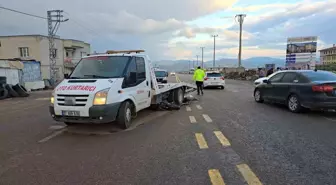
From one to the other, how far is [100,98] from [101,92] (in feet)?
0.48

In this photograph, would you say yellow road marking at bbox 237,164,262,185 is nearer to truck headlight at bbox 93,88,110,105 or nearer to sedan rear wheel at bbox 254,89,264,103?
truck headlight at bbox 93,88,110,105

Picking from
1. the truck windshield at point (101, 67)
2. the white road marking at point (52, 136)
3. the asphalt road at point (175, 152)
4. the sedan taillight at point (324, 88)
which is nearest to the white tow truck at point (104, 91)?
the truck windshield at point (101, 67)

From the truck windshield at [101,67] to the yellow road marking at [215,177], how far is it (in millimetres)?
3885

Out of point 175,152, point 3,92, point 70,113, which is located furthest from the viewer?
point 3,92

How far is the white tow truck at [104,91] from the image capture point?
643 centimetres

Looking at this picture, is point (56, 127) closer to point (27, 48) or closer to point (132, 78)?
point (132, 78)

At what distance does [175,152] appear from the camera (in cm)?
516

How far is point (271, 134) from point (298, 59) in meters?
32.0

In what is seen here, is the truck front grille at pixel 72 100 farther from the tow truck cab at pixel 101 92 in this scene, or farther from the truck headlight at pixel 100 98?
the truck headlight at pixel 100 98

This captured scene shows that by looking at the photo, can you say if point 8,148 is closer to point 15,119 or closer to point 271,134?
point 15,119

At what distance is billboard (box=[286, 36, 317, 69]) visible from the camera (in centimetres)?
3384

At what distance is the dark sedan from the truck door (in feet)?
17.1

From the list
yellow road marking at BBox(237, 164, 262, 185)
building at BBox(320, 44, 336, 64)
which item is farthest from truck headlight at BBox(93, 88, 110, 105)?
building at BBox(320, 44, 336, 64)

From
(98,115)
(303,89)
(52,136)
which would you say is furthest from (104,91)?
(303,89)
